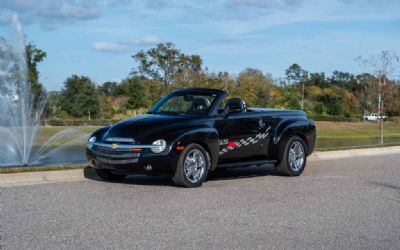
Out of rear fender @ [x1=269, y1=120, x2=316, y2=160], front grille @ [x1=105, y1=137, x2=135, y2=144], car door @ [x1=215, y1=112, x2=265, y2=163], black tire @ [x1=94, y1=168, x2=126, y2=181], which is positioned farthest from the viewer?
rear fender @ [x1=269, y1=120, x2=316, y2=160]

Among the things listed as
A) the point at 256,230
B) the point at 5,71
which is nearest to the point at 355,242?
the point at 256,230

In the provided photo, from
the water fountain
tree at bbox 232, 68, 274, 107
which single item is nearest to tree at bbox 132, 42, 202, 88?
tree at bbox 232, 68, 274, 107

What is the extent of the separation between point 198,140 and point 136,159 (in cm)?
117

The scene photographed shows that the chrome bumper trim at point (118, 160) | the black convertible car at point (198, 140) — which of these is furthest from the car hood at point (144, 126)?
the chrome bumper trim at point (118, 160)

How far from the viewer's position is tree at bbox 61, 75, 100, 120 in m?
50.4

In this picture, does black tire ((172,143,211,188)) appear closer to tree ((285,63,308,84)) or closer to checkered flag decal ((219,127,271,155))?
checkered flag decal ((219,127,271,155))

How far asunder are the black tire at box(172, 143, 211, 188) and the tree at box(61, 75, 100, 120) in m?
39.4

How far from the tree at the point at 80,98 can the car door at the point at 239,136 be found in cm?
3846

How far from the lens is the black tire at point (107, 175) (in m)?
11.5

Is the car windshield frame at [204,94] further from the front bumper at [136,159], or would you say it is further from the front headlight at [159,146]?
the front bumper at [136,159]

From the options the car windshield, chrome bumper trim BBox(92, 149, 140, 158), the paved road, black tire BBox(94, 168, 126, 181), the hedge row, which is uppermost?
the car windshield

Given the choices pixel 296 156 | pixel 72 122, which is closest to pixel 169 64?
pixel 72 122

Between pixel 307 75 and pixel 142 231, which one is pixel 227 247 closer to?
pixel 142 231

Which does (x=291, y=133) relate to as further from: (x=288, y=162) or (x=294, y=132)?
(x=288, y=162)
